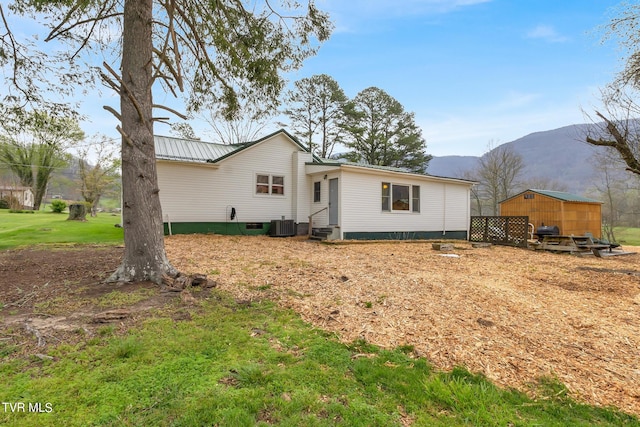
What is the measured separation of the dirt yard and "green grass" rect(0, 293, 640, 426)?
0.29 meters

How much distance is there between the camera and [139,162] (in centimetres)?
487

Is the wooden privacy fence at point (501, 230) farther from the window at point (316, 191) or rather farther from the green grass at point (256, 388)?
the green grass at point (256, 388)

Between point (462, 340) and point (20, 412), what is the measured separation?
11.4ft

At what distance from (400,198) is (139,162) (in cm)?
1113

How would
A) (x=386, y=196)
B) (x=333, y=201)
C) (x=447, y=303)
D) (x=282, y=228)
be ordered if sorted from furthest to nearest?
1. (x=282, y=228)
2. (x=386, y=196)
3. (x=333, y=201)
4. (x=447, y=303)

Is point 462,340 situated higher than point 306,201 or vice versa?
point 306,201

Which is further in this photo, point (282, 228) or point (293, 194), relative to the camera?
point (293, 194)

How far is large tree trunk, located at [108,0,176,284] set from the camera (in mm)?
4812

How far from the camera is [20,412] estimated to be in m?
1.88

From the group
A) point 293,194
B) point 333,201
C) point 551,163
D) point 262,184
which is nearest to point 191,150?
point 262,184

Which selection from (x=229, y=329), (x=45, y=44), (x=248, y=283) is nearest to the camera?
(x=229, y=329)

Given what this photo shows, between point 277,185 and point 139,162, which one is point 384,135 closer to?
point 277,185

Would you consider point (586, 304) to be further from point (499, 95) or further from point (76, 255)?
point (499, 95)

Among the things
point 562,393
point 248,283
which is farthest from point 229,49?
point 562,393
